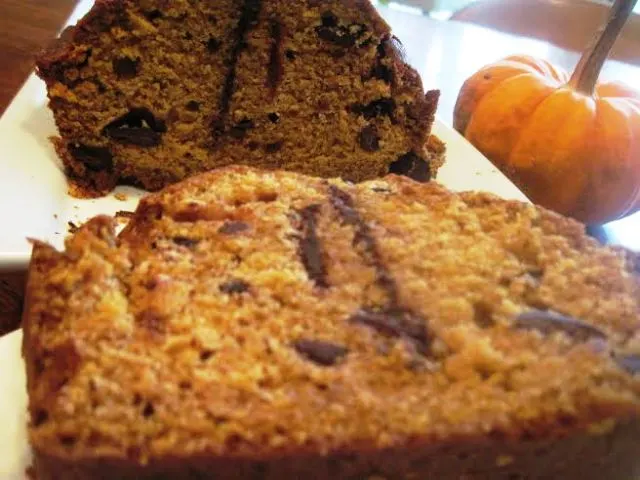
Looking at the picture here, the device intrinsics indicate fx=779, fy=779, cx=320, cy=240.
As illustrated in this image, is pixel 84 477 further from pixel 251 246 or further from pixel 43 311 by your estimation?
pixel 251 246

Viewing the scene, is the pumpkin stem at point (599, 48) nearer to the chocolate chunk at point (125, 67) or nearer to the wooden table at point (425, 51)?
the wooden table at point (425, 51)

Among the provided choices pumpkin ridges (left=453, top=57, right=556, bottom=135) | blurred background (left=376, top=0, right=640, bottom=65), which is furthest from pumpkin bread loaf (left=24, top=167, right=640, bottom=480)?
blurred background (left=376, top=0, right=640, bottom=65)

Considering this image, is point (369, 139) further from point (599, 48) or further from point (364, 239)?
point (364, 239)

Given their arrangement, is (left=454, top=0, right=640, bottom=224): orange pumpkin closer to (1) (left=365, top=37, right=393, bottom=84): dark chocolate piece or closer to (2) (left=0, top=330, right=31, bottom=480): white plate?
(1) (left=365, top=37, right=393, bottom=84): dark chocolate piece

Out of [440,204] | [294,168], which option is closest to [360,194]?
[440,204]

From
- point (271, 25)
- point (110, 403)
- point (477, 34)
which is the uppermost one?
point (271, 25)

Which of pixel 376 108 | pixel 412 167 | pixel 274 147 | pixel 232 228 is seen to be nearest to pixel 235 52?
pixel 274 147
